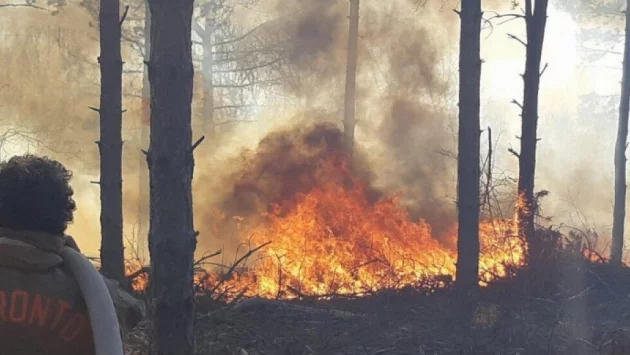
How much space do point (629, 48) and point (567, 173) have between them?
15.4 metres

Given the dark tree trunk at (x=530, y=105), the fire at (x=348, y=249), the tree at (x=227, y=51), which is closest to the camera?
the fire at (x=348, y=249)

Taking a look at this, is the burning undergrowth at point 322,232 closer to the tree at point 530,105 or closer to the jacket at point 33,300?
the tree at point 530,105

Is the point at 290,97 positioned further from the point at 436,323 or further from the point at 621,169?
the point at 436,323

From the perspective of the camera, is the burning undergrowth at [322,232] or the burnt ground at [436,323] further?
the burning undergrowth at [322,232]

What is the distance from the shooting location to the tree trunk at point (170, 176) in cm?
496

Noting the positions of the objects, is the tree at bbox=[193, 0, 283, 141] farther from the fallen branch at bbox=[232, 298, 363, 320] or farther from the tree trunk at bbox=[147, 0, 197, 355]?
the tree trunk at bbox=[147, 0, 197, 355]

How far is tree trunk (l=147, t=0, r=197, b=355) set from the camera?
4.96 meters

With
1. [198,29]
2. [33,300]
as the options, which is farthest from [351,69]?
[33,300]

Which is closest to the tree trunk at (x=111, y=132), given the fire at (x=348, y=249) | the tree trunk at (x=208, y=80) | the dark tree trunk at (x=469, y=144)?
the fire at (x=348, y=249)

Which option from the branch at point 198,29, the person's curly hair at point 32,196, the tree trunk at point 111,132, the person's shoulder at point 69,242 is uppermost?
the branch at point 198,29

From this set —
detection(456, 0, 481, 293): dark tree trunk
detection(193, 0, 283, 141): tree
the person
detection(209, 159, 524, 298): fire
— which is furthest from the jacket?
detection(193, 0, 283, 141): tree

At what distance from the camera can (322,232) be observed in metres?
11.9

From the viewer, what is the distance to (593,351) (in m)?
6.80

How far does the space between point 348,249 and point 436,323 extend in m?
3.86
